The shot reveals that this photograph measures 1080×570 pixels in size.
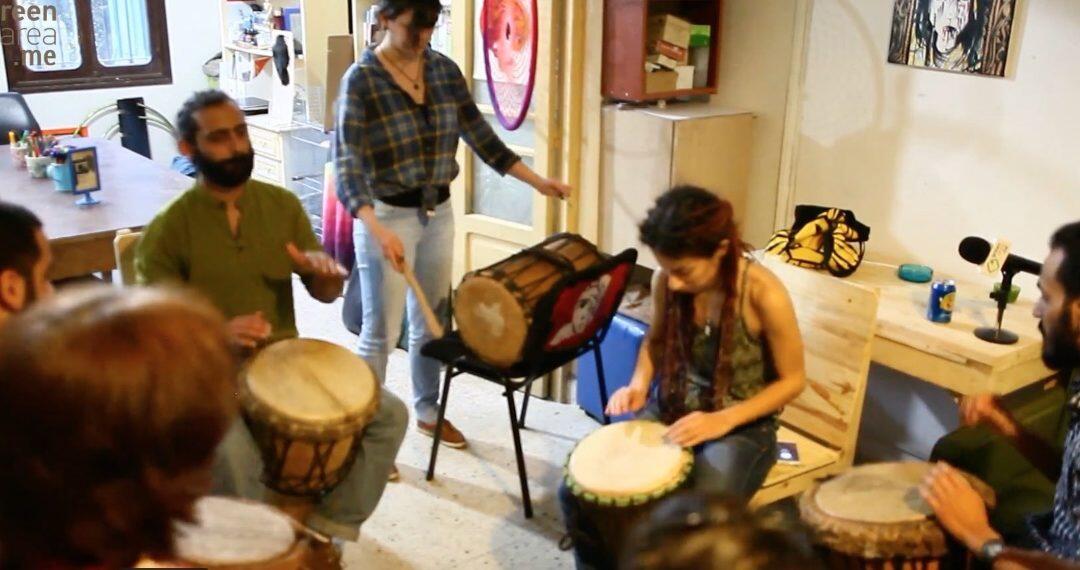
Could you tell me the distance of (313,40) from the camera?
4.88m

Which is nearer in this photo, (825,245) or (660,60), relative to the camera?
(825,245)

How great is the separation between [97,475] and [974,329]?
7.04 ft

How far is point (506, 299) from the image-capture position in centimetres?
236

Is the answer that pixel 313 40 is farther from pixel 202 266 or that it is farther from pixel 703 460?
pixel 703 460

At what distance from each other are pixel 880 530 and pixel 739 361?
0.50 metres

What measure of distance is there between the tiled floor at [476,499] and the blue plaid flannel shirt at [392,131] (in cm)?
85

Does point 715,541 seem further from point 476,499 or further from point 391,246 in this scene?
point 476,499

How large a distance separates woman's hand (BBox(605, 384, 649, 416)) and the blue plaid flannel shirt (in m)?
0.90

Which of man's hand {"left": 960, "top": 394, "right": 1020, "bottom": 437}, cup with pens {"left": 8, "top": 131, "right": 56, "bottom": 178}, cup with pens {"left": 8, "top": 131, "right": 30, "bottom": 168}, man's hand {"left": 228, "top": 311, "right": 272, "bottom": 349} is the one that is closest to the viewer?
man's hand {"left": 960, "top": 394, "right": 1020, "bottom": 437}

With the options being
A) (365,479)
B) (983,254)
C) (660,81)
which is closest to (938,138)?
(983,254)

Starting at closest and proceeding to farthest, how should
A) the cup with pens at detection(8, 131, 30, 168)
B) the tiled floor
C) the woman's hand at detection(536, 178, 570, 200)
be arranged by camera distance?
1. the tiled floor
2. the woman's hand at detection(536, 178, 570, 200)
3. the cup with pens at detection(8, 131, 30, 168)

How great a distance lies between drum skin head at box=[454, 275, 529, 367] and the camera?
2375 millimetres

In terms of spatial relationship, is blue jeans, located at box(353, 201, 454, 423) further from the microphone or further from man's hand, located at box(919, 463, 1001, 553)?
man's hand, located at box(919, 463, 1001, 553)

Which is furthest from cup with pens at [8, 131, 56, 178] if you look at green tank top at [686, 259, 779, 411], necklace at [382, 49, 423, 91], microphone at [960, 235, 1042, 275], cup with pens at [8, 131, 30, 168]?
microphone at [960, 235, 1042, 275]
